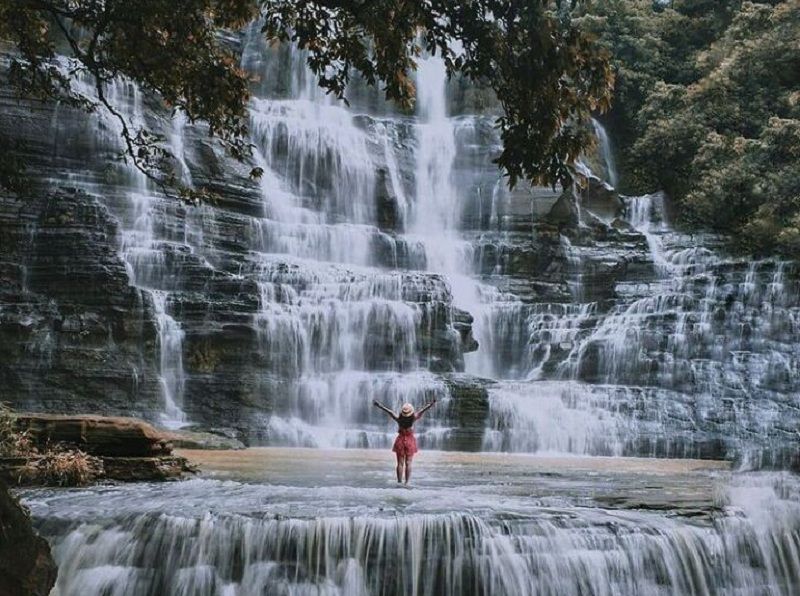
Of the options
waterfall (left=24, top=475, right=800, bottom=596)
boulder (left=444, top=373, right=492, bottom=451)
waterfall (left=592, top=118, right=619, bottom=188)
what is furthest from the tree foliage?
waterfall (left=592, top=118, right=619, bottom=188)

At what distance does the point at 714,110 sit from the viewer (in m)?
33.4

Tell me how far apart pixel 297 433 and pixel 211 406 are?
2435 mm

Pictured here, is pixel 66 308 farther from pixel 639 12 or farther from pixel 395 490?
pixel 639 12

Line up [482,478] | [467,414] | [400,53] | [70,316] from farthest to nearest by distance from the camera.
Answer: [70,316] < [467,414] < [482,478] < [400,53]

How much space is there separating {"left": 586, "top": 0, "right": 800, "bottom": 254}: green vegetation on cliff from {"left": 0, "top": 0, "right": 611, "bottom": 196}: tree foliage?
22098mm

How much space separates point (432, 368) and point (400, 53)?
1634 centimetres

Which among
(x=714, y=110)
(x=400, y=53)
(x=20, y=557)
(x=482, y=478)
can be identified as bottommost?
(x=482, y=478)

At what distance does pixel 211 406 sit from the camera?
21.1 m

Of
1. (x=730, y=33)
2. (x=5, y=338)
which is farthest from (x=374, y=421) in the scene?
(x=730, y=33)

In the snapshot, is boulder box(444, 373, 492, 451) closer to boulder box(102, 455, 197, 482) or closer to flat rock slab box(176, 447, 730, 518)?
flat rock slab box(176, 447, 730, 518)

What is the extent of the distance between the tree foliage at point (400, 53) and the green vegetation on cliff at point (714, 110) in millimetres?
22098

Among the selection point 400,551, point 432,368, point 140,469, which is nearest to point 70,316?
point 432,368

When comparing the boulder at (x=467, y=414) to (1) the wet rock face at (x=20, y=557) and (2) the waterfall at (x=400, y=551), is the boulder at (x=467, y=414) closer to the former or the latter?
(2) the waterfall at (x=400, y=551)

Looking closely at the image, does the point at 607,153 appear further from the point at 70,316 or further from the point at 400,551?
the point at 400,551
